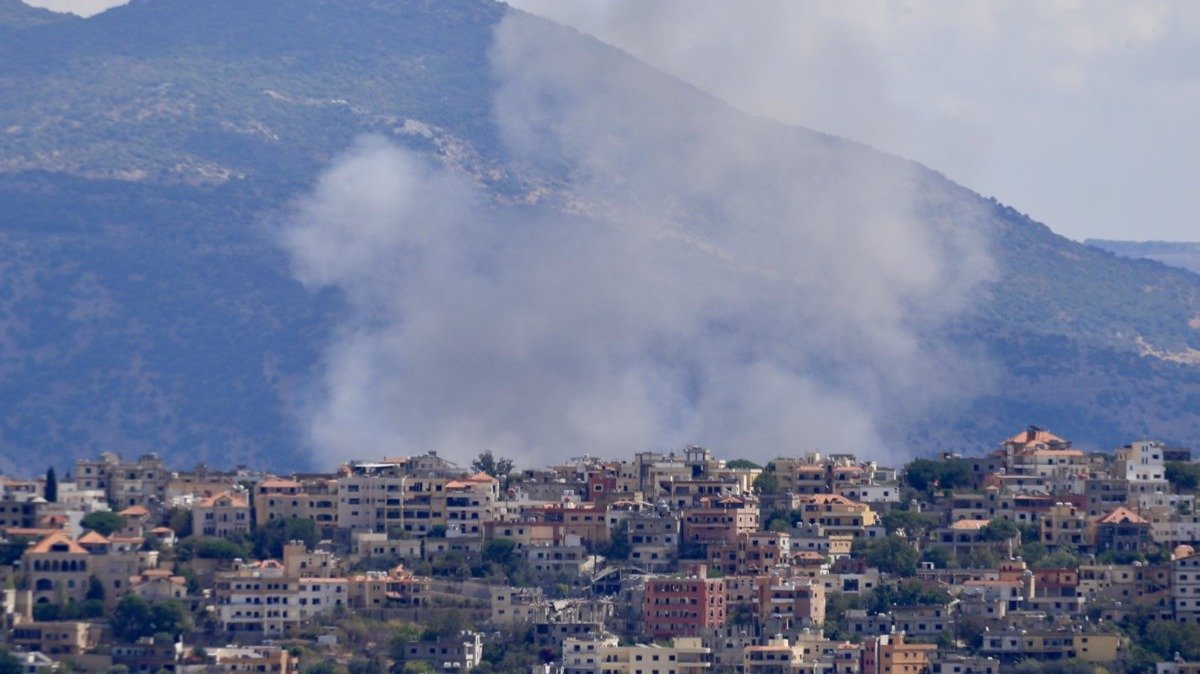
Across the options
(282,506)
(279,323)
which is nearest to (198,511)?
(282,506)

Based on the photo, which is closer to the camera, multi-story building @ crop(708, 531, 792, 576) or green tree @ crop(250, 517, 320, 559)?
multi-story building @ crop(708, 531, 792, 576)

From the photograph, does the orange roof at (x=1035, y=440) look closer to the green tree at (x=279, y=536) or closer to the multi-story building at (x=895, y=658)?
the green tree at (x=279, y=536)

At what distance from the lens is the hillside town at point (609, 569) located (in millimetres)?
109250

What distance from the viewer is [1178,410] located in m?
194

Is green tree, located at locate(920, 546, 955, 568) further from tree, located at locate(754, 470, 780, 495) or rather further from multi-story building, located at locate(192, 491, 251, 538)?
multi-story building, located at locate(192, 491, 251, 538)

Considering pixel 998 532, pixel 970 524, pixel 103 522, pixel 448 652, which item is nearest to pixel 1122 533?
pixel 998 532

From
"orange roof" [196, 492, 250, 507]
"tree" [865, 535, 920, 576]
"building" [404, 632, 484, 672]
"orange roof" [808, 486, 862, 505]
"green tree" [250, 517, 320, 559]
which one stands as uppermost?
"orange roof" [808, 486, 862, 505]

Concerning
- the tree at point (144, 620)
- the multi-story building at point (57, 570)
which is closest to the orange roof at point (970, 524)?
the tree at point (144, 620)

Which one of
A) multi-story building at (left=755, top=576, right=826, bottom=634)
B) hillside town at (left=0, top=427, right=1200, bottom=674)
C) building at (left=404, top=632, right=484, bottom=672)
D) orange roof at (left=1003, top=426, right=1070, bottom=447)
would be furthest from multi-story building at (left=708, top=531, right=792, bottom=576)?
orange roof at (left=1003, top=426, right=1070, bottom=447)

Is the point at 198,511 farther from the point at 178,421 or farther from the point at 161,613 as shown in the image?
the point at 178,421

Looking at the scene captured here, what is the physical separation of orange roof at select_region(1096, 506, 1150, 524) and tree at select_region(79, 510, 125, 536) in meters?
25.8

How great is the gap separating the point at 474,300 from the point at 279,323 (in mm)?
8739

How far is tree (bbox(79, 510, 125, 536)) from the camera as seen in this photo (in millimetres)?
119625

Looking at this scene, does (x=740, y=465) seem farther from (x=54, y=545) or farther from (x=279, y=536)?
(x=54, y=545)
